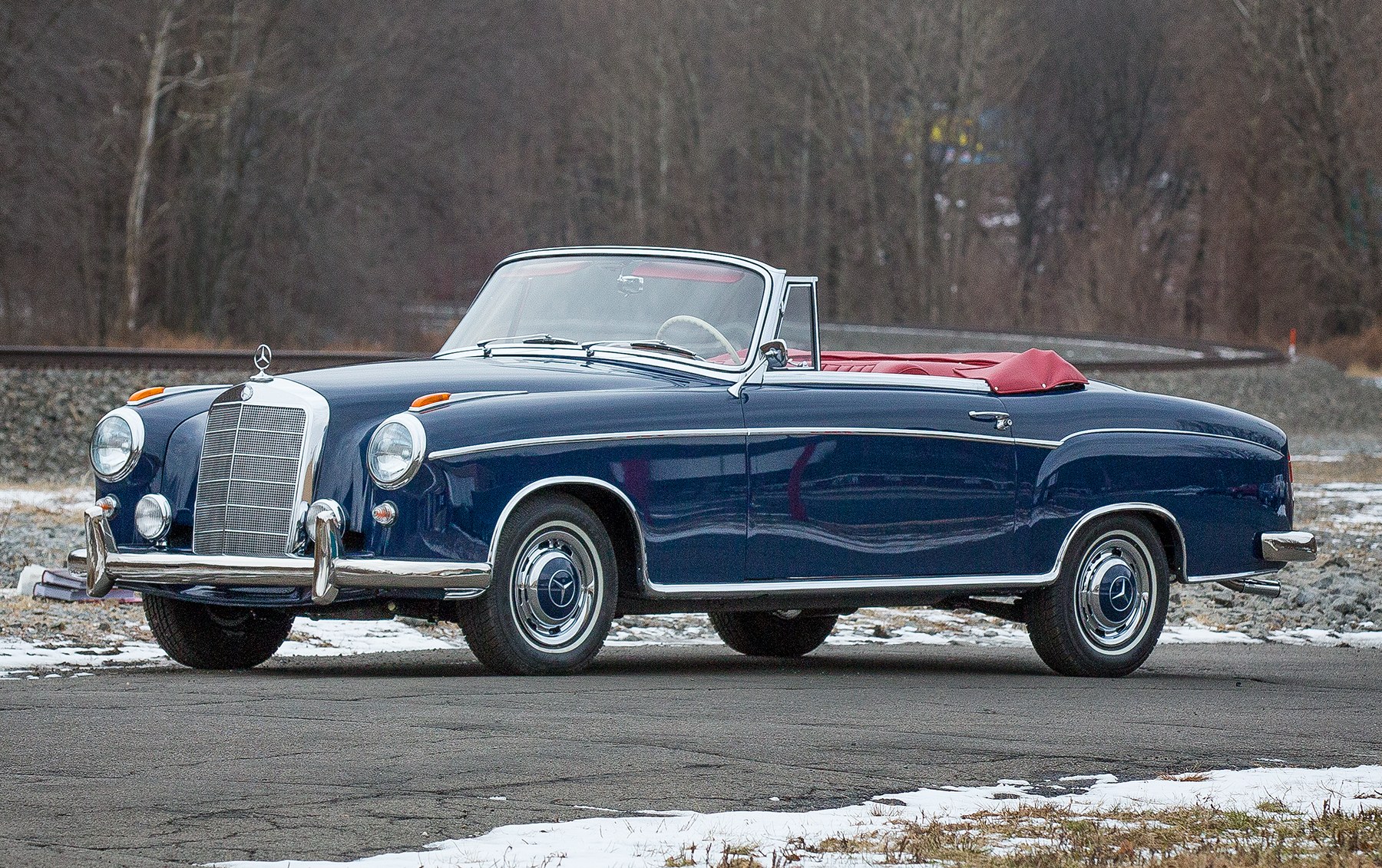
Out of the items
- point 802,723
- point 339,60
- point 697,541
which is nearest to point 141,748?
point 802,723

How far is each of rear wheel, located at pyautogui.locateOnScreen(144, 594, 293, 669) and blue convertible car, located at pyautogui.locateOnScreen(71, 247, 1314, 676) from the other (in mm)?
12

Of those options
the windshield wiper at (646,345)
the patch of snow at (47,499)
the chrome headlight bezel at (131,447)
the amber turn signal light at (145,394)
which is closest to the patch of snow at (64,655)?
the chrome headlight bezel at (131,447)

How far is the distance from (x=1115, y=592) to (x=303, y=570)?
12.2 feet

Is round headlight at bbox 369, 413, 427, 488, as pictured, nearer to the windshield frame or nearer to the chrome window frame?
the windshield frame

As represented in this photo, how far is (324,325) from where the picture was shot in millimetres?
45625

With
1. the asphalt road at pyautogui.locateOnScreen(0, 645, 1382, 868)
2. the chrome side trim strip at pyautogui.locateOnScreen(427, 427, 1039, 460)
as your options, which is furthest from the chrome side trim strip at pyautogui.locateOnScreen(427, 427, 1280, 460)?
the asphalt road at pyautogui.locateOnScreen(0, 645, 1382, 868)

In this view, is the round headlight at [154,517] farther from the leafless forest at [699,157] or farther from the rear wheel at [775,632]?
the leafless forest at [699,157]

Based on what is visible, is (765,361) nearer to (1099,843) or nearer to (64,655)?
(64,655)

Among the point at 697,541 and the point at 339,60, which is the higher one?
the point at 339,60

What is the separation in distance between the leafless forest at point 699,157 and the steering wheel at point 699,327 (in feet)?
97.2

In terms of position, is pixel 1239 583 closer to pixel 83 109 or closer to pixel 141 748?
pixel 141 748

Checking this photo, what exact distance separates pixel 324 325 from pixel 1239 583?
124ft

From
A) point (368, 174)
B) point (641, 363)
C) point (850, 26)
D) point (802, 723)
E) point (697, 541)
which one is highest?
point (850, 26)

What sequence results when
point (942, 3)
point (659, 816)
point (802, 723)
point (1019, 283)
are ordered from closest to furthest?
point (659, 816) → point (802, 723) → point (942, 3) → point (1019, 283)
